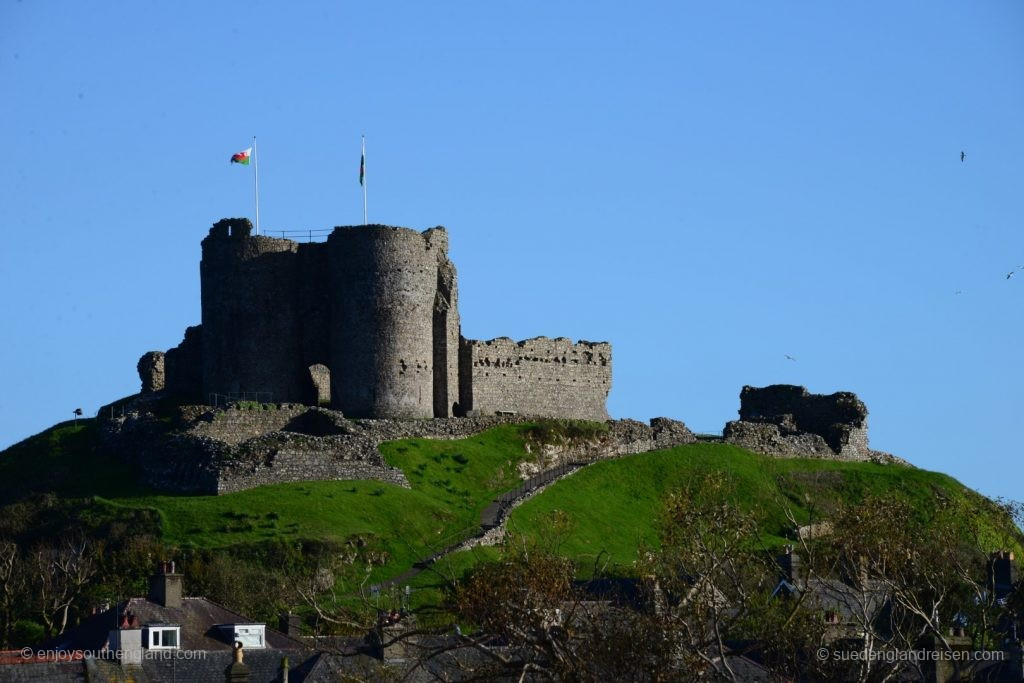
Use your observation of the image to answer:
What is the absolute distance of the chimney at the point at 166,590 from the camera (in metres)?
63.0

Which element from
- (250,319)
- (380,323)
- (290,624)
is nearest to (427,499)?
(380,323)

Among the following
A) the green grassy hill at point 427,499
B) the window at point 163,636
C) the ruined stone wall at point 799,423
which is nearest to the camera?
the window at point 163,636

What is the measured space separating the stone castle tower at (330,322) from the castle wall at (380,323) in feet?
0.13

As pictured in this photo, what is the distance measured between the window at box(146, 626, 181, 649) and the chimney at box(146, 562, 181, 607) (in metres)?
3.08

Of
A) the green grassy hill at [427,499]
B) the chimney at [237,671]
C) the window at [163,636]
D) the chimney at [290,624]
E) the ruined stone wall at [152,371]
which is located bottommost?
the chimney at [237,671]

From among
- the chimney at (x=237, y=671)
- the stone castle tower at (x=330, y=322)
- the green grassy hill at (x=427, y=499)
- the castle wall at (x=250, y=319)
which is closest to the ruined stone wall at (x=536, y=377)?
the stone castle tower at (x=330, y=322)

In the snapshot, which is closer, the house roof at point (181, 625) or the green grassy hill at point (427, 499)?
the house roof at point (181, 625)

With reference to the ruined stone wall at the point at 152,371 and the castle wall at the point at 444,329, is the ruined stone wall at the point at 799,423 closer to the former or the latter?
the castle wall at the point at 444,329

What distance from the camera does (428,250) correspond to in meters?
98.3

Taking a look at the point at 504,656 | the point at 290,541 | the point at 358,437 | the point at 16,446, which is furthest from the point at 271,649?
the point at 16,446

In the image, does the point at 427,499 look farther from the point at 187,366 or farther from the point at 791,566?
the point at 791,566

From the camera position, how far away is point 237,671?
183 feet

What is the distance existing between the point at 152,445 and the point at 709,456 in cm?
2628

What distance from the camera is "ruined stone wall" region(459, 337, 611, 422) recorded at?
10194 centimetres
